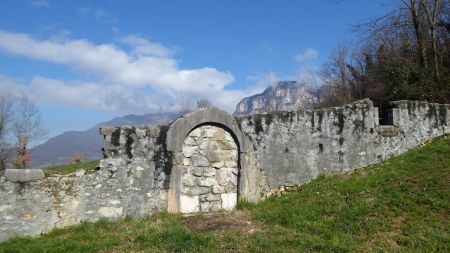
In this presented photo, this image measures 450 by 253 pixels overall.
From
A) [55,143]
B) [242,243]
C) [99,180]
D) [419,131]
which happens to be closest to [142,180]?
[99,180]

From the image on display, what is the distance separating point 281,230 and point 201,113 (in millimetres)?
3948

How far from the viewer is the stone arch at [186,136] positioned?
397 inches

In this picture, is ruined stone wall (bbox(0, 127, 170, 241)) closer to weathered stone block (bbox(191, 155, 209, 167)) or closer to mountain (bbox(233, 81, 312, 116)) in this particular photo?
weathered stone block (bbox(191, 155, 209, 167))

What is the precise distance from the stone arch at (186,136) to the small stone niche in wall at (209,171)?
0.49 ft

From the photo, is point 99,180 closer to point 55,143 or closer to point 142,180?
point 142,180

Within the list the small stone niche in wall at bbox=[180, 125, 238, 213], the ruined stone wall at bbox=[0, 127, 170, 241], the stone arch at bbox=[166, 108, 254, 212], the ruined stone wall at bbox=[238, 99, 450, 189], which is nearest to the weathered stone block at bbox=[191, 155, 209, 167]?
the small stone niche in wall at bbox=[180, 125, 238, 213]

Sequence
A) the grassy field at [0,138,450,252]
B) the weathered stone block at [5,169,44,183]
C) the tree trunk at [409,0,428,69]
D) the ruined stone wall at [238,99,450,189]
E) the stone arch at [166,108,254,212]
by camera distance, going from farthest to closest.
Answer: the tree trunk at [409,0,428,69] → the ruined stone wall at [238,99,450,189] → the stone arch at [166,108,254,212] → the weathered stone block at [5,169,44,183] → the grassy field at [0,138,450,252]

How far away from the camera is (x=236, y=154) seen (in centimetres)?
1086

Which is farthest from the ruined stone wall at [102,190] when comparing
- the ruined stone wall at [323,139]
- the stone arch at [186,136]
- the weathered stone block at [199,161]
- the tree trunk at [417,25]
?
the tree trunk at [417,25]

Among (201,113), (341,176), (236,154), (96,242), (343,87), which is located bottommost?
(96,242)

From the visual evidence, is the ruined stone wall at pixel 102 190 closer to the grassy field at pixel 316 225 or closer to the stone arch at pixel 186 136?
the stone arch at pixel 186 136

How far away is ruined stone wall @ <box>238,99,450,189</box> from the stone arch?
1.06ft

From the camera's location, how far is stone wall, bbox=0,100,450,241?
9062 millimetres

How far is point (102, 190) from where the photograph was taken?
959 centimetres
